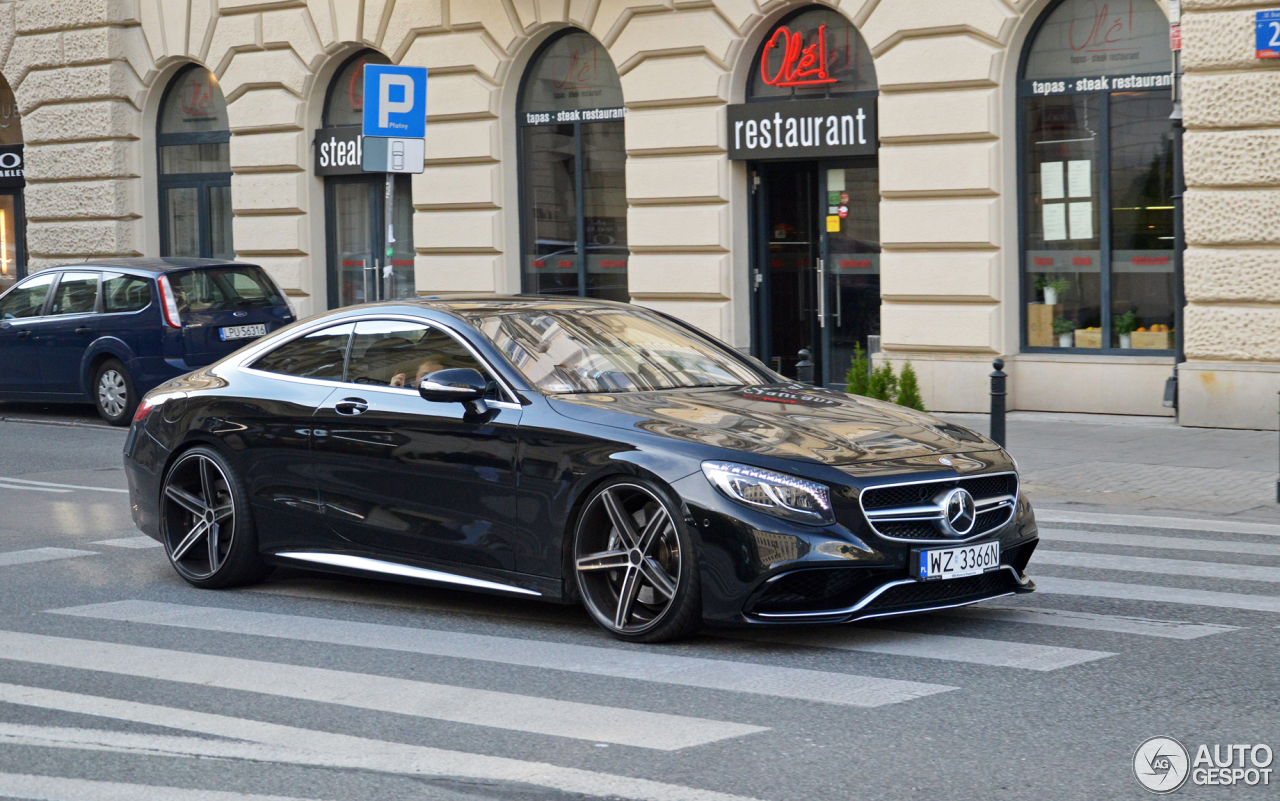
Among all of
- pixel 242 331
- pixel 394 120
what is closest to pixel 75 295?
pixel 242 331

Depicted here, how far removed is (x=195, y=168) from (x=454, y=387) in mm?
17497

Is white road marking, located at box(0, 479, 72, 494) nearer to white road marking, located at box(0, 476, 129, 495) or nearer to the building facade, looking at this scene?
white road marking, located at box(0, 476, 129, 495)

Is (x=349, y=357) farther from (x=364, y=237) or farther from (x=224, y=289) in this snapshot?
(x=364, y=237)

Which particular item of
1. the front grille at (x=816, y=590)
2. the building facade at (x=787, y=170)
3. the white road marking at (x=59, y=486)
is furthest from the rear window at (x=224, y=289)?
the front grille at (x=816, y=590)

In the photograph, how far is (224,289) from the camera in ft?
56.2

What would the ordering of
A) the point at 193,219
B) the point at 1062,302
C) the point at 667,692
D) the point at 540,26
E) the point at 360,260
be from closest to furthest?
the point at 667,692, the point at 1062,302, the point at 540,26, the point at 360,260, the point at 193,219

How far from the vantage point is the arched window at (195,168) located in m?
23.0

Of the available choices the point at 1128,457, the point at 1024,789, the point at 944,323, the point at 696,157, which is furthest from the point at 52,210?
the point at 1024,789

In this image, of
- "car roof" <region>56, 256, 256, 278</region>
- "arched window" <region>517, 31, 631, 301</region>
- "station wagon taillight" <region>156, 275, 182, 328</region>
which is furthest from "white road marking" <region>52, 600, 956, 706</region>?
"arched window" <region>517, 31, 631, 301</region>

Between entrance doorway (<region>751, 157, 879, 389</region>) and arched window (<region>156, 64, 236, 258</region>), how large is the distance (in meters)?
8.39

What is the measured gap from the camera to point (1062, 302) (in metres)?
15.8

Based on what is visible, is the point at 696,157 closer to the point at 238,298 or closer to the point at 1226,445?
the point at 238,298

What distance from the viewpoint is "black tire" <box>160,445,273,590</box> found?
8039 mm

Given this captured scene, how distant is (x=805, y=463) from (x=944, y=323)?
33.4 ft
